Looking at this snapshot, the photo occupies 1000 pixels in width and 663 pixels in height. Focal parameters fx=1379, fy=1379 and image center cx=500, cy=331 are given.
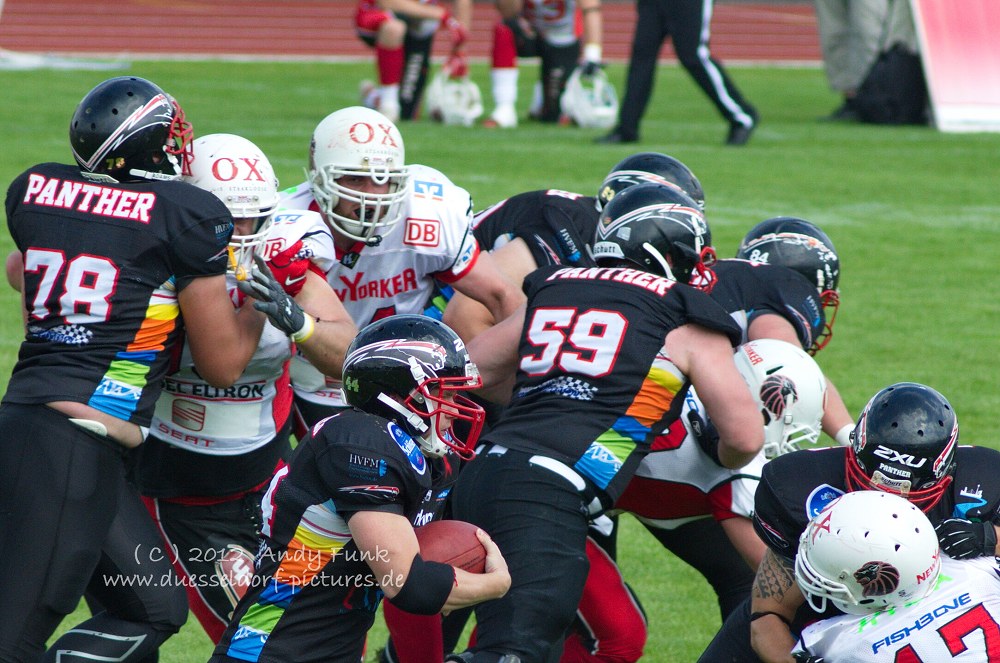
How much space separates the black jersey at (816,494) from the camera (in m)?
3.54

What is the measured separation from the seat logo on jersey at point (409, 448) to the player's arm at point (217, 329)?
29.9 inches

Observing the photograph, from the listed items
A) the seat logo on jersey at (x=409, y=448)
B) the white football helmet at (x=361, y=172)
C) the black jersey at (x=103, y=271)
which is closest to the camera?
the seat logo on jersey at (x=409, y=448)

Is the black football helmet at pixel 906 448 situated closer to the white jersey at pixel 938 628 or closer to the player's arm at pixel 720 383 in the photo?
the white jersey at pixel 938 628

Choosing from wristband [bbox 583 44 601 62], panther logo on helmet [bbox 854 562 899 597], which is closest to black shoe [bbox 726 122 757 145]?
wristband [bbox 583 44 601 62]

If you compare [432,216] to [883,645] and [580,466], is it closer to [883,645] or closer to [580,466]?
[580,466]

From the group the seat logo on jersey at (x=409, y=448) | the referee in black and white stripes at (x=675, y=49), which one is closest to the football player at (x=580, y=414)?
the seat logo on jersey at (x=409, y=448)

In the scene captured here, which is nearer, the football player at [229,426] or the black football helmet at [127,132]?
the black football helmet at [127,132]

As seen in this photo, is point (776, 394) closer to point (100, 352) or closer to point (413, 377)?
point (413, 377)

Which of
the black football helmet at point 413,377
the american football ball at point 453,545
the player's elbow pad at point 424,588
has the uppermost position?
the black football helmet at point 413,377

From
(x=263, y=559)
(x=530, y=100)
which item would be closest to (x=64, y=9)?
(x=530, y=100)

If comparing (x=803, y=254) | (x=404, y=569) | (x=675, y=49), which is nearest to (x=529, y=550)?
(x=404, y=569)

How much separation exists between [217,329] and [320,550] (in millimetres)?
826

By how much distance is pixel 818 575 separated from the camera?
10.6 ft

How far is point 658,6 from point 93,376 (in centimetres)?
950
